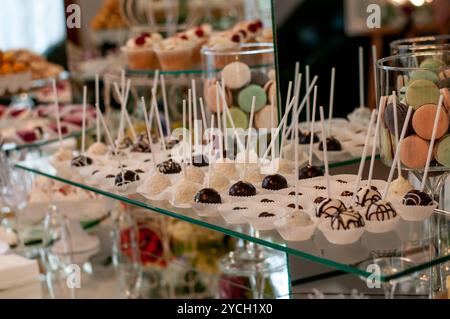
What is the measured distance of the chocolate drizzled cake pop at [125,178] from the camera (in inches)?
69.2

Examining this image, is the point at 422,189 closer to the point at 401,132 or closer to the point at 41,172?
the point at 401,132

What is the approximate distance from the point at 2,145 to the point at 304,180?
4.19 ft

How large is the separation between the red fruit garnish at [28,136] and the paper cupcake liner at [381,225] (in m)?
1.54

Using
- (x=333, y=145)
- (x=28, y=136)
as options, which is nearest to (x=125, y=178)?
(x=333, y=145)

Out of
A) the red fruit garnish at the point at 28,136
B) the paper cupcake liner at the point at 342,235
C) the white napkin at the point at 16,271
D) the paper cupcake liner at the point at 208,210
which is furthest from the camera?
the red fruit garnish at the point at 28,136

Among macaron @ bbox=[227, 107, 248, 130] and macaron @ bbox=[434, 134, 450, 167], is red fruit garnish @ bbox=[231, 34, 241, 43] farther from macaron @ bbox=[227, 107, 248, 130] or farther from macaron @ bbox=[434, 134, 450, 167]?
macaron @ bbox=[434, 134, 450, 167]

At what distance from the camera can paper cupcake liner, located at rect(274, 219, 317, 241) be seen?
1.36 meters

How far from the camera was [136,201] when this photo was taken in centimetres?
167

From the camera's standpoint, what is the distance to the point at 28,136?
2646 millimetres

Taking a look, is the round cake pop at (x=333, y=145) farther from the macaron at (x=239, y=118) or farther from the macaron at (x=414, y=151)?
the macaron at (x=414, y=151)

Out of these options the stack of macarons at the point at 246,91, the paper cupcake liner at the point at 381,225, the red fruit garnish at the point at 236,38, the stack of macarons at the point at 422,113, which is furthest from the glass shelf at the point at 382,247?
the red fruit garnish at the point at 236,38

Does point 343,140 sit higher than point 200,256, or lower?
higher
